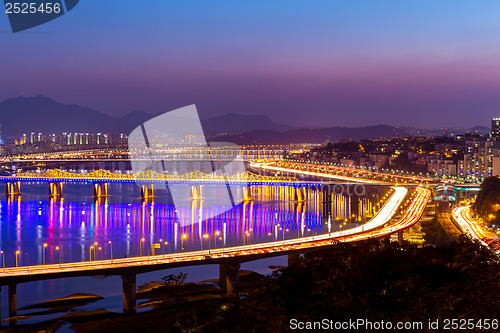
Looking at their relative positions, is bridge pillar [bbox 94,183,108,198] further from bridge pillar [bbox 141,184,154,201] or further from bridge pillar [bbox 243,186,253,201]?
bridge pillar [bbox 243,186,253,201]

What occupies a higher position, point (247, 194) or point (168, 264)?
point (168, 264)

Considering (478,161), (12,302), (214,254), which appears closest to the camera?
(12,302)

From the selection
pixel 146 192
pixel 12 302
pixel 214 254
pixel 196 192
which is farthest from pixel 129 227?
pixel 196 192

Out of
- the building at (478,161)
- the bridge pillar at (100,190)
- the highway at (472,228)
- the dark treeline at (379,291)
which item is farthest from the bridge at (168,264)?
the bridge pillar at (100,190)

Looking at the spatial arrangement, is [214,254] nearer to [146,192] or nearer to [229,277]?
[229,277]

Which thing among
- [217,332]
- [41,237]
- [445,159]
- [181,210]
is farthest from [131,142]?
[217,332]

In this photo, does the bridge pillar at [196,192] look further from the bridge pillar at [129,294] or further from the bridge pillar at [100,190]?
the bridge pillar at [129,294]
